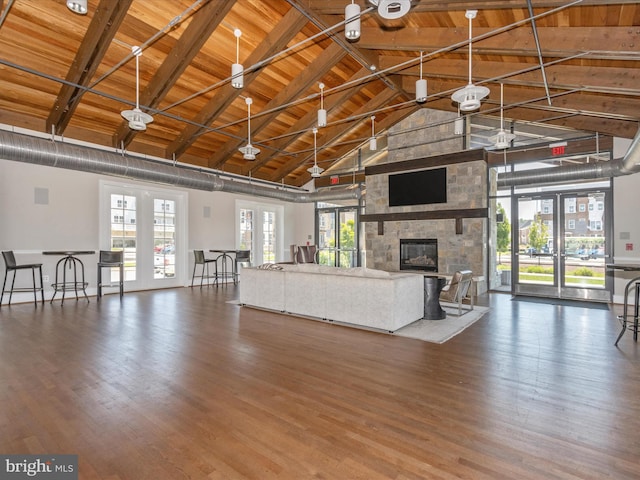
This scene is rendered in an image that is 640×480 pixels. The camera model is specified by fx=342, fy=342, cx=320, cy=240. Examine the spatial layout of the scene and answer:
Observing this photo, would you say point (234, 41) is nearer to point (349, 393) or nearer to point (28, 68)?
point (28, 68)

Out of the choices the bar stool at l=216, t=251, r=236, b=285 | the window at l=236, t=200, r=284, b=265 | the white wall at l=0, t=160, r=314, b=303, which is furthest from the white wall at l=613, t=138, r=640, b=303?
the white wall at l=0, t=160, r=314, b=303

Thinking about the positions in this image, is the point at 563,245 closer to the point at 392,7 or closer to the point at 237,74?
the point at 392,7

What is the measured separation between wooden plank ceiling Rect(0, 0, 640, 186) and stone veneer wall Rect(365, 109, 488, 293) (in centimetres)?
74

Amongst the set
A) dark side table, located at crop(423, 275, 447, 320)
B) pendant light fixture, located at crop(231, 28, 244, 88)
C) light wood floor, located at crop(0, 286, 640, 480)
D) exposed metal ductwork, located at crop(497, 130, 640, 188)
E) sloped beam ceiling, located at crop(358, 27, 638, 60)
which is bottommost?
light wood floor, located at crop(0, 286, 640, 480)

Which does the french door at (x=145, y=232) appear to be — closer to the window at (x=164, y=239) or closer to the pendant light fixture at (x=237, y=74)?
the window at (x=164, y=239)

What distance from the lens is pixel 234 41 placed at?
550 cm

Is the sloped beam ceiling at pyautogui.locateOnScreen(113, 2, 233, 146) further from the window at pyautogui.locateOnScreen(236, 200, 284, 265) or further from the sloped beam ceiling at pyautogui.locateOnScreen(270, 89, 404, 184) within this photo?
the window at pyautogui.locateOnScreen(236, 200, 284, 265)

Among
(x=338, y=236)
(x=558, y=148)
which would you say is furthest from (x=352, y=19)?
(x=338, y=236)

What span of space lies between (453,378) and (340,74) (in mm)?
6078

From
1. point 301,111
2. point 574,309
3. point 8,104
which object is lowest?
point 574,309

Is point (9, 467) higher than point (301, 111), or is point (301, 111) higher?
point (301, 111)

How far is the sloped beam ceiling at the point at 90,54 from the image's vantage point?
4.29 meters

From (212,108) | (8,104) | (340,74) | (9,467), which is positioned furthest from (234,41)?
(9,467)

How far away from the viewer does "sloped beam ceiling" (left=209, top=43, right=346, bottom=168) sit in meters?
5.96
